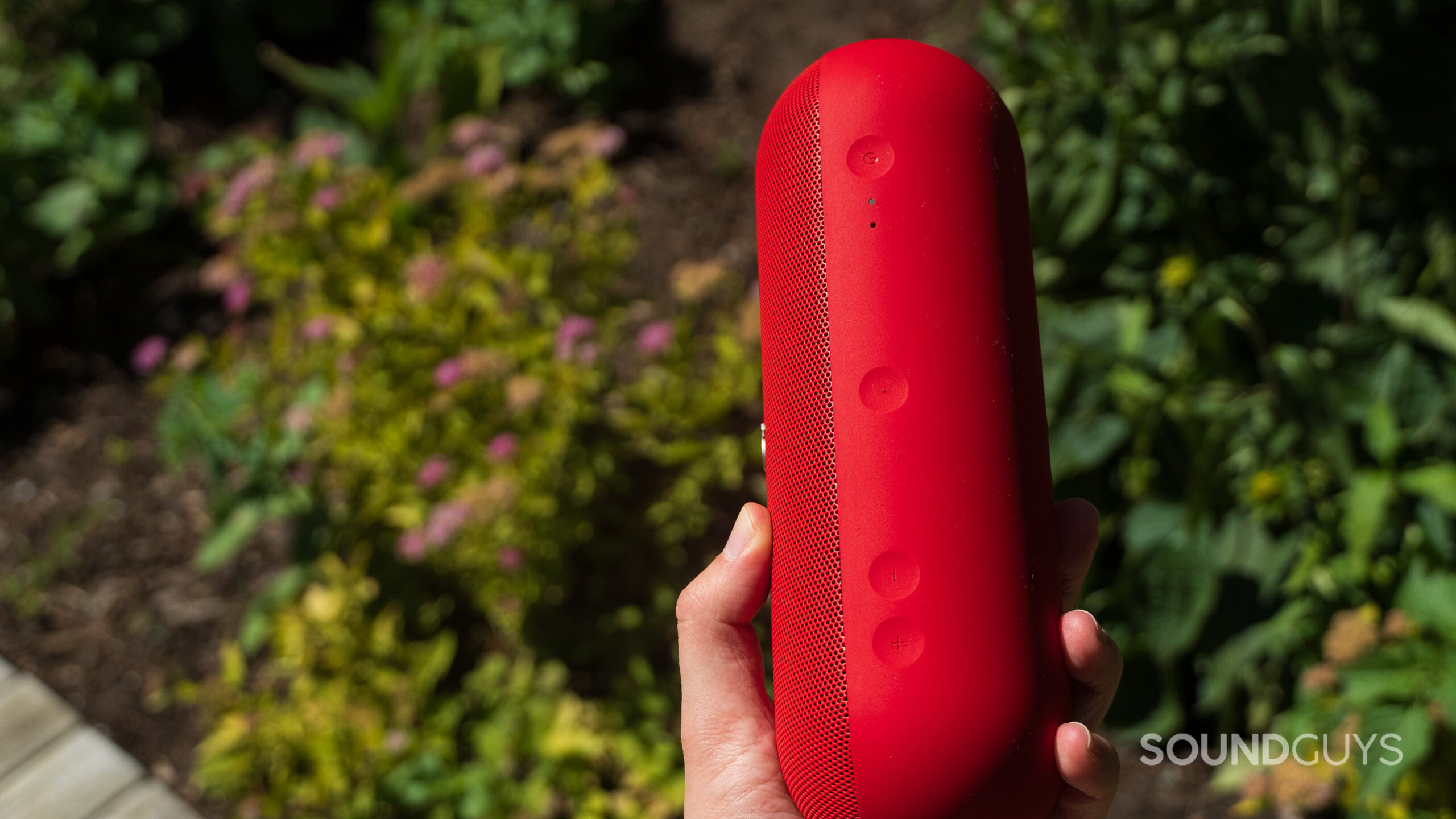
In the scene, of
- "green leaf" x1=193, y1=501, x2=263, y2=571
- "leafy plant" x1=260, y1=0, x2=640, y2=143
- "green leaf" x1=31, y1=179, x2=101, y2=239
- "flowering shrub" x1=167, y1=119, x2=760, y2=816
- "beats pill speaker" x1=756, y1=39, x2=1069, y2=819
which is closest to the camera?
"beats pill speaker" x1=756, y1=39, x2=1069, y2=819

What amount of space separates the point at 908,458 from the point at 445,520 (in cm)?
123

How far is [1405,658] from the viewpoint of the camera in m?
1.65

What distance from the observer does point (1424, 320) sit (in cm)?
184

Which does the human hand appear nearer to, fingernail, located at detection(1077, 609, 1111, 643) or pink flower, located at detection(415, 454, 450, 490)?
fingernail, located at detection(1077, 609, 1111, 643)

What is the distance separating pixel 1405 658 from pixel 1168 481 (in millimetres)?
512

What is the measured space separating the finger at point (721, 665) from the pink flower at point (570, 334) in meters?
0.92

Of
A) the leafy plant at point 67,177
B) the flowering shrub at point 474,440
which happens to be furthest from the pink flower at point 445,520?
the leafy plant at point 67,177

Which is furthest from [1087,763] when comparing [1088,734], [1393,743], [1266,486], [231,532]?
[231,532]

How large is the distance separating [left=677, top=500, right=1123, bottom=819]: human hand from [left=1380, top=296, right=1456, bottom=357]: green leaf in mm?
972

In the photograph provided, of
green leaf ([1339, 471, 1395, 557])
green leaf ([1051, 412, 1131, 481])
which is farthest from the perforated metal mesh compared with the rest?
green leaf ([1339, 471, 1395, 557])

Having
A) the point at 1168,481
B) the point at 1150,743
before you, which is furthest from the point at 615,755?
the point at 1168,481

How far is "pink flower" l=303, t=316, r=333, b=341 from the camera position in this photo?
7.27ft

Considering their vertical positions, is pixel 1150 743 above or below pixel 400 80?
below

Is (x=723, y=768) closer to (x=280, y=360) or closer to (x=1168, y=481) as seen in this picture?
(x=1168, y=481)
